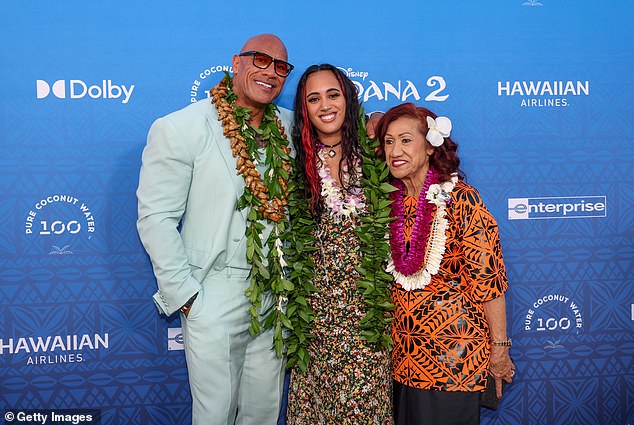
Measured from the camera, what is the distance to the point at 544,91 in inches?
111

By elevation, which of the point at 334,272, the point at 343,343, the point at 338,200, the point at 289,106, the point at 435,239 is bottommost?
the point at 343,343

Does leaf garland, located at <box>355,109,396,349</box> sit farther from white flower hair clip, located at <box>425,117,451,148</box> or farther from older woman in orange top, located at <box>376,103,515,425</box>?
white flower hair clip, located at <box>425,117,451,148</box>

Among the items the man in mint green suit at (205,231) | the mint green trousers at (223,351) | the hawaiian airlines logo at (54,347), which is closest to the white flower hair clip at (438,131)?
the man in mint green suit at (205,231)

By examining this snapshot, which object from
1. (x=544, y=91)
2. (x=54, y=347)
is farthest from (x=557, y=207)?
(x=54, y=347)

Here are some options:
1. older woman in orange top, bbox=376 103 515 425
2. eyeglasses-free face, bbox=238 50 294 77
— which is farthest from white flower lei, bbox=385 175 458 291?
eyeglasses-free face, bbox=238 50 294 77

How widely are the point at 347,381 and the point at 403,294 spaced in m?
0.38

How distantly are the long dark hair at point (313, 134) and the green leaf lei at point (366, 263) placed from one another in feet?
0.18

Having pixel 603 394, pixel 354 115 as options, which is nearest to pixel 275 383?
pixel 354 115

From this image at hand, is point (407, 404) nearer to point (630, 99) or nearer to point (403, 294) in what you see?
point (403, 294)

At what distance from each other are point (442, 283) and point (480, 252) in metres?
0.18

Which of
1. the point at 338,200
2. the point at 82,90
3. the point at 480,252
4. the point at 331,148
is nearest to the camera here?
the point at 480,252

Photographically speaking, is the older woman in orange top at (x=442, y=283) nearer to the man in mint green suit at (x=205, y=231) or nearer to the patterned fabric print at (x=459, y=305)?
the patterned fabric print at (x=459, y=305)

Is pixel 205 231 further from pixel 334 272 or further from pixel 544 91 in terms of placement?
pixel 544 91

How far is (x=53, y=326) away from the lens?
8.49 feet
